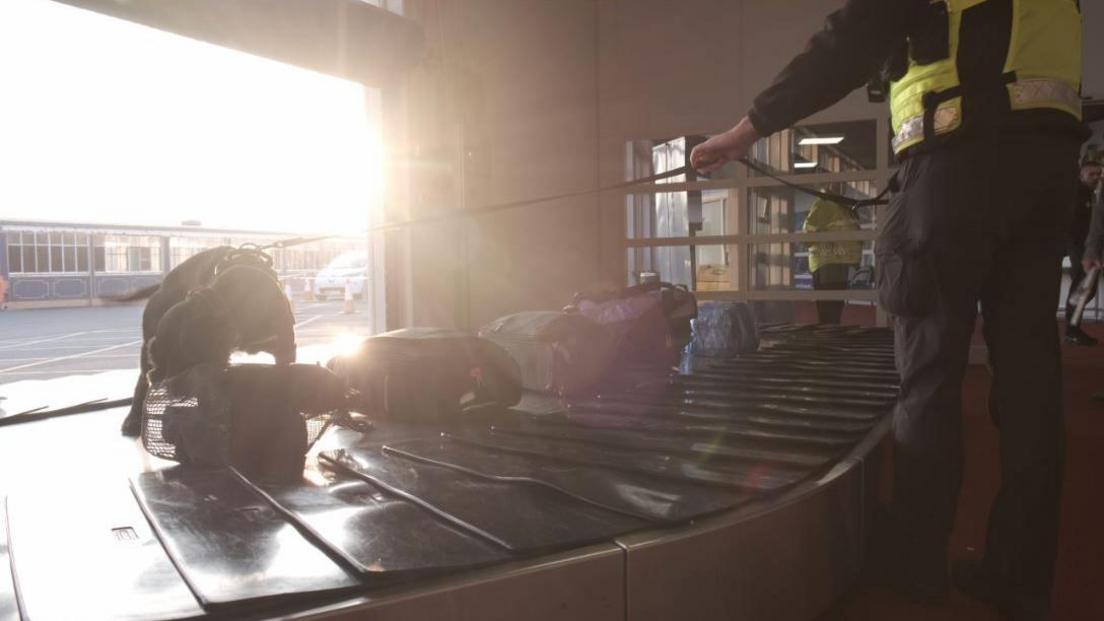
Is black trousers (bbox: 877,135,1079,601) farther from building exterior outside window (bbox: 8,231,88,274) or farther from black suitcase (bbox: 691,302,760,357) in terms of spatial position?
building exterior outside window (bbox: 8,231,88,274)

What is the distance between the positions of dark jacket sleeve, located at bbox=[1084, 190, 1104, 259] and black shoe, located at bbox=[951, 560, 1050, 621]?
5.25 metres

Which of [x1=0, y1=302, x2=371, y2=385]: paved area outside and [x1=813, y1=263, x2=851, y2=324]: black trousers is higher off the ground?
[x1=813, y1=263, x2=851, y2=324]: black trousers

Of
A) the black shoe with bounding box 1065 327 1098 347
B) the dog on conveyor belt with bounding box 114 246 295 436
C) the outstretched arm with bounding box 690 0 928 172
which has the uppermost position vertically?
the outstretched arm with bounding box 690 0 928 172

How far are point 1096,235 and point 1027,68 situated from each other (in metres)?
5.39

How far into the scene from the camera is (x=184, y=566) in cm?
105

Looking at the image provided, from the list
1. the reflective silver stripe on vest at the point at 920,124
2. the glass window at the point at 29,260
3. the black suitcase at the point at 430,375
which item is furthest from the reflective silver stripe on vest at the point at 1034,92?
the glass window at the point at 29,260

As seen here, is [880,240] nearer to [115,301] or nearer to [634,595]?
[634,595]

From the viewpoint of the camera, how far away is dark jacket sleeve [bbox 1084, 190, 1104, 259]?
550 centimetres

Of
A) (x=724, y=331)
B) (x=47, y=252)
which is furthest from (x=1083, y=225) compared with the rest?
(x=47, y=252)

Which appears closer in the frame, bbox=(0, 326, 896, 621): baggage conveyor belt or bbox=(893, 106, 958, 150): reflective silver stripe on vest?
bbox=(0, 326, 896, 621): baggage conveyor belt

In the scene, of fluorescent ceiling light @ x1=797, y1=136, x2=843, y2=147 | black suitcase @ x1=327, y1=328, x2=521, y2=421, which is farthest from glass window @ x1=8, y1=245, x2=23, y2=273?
fluorescent ceiling light @ x1=797, y1=136, x2=843, y2=147

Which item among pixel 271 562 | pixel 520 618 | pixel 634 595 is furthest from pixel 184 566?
pixel 634 595

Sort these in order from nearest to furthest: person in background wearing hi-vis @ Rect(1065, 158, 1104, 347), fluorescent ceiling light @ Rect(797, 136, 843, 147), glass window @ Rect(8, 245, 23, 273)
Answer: glass window @ Rect(8, 245, 23, 273) → person in background wearing hi-vis @ Rect(1065, 158, 1104, 347) → fluorescent ceiling light @ Rect(797, 136, 843, 147)

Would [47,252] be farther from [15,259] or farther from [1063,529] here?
[1063,529]
